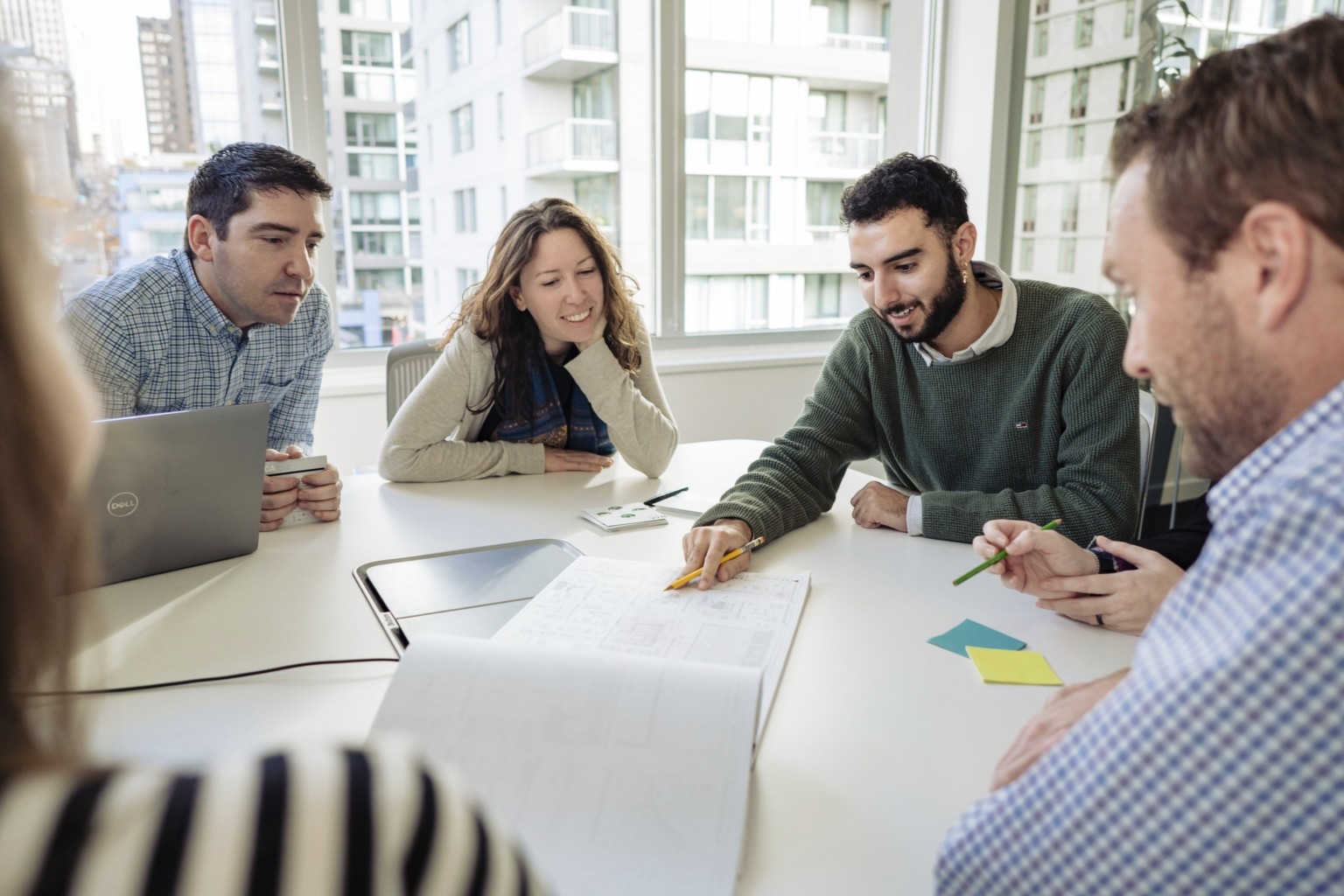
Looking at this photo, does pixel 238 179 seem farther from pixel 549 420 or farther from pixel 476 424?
pixel 549 420

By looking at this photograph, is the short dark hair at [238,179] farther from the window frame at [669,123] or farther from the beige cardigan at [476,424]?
the window frame at [669,123]

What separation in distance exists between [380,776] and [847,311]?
4.09 metres

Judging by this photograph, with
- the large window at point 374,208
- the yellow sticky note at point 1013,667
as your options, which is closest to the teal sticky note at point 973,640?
the yellow sticky note at point 1013,667

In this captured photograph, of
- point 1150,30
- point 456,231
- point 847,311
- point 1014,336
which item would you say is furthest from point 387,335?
point 1150,30

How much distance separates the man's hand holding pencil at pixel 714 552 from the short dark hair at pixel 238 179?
1.26 m

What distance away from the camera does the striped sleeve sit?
32cm

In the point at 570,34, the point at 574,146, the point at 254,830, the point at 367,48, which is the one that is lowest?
the point at 254,830

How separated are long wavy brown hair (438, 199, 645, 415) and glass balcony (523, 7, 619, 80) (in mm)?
1529

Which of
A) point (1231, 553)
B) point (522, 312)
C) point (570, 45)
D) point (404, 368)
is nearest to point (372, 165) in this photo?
point (570, 45)

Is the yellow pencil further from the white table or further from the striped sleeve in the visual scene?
the striped sleeve

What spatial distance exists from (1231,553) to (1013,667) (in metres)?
0.50

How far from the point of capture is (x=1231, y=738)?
523mm

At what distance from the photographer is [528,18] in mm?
3412

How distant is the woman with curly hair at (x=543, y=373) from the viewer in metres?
1.95
